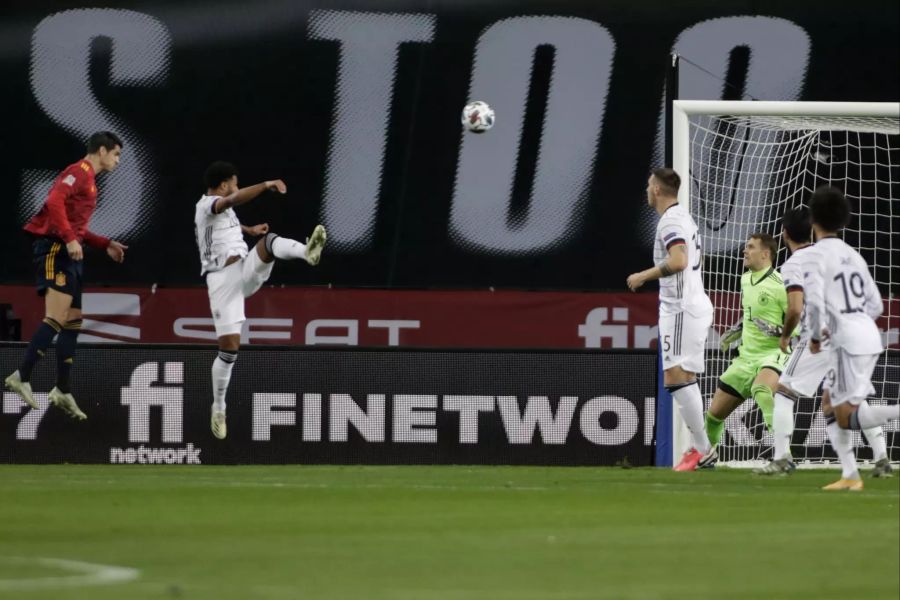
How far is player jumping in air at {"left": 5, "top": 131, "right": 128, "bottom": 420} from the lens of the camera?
12.7 metres

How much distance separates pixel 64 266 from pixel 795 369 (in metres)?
5.25

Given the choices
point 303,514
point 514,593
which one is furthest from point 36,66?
point 514,593

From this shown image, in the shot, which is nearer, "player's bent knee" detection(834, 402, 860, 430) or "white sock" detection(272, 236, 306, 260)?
"player's bent knee" detection(834, 402, 860, 430)

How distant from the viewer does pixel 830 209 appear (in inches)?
374

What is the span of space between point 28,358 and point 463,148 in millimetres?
5444

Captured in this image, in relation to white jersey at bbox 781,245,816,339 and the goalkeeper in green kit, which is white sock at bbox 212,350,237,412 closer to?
the goalkeeper in green kit

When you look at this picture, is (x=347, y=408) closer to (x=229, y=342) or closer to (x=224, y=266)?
(x=229, y=342)

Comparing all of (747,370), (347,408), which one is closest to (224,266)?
(347,408)

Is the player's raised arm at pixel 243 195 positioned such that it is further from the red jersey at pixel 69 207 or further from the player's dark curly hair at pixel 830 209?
the player's dark curly hair at pixel 830 209

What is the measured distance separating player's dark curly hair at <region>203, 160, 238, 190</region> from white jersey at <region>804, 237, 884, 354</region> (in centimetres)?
475

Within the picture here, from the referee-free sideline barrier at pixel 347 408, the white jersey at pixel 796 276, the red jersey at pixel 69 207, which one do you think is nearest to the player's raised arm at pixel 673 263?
the white jersey at pixel 796 276

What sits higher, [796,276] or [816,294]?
[796,276]

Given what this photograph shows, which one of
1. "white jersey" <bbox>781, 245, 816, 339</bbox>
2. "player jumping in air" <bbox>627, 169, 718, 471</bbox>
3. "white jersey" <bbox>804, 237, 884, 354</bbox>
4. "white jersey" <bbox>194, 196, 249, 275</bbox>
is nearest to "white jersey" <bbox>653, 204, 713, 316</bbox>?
"player jumping in air" <bbox>627, 169, 718, 471</bbox>

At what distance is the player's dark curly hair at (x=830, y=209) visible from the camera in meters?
9.51
